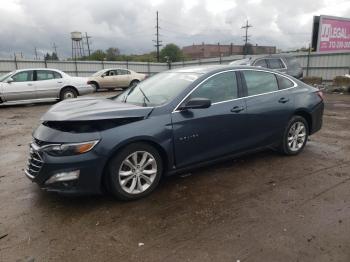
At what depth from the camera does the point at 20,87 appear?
12602 millimetres

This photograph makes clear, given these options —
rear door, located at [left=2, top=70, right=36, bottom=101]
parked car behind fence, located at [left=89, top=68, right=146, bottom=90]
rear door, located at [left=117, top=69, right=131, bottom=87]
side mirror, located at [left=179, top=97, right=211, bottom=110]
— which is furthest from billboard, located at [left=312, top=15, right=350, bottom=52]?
side mirror, located at [left=179, top=97, right=211, bottom=110]

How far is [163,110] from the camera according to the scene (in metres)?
3.81

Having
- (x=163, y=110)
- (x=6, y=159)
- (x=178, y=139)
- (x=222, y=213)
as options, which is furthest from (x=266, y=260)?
(x=6, y=159)

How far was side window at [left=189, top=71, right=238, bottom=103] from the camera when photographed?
4.19m

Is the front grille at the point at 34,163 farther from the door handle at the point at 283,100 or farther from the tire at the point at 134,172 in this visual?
the door handle at the point at 283,100

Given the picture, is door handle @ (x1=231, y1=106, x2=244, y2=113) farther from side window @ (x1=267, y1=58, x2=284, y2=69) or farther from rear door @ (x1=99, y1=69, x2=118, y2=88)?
rear door @ (x1=99, y1=69, x2=118, y2=88)

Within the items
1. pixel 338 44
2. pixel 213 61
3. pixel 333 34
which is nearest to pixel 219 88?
pixel 333 34

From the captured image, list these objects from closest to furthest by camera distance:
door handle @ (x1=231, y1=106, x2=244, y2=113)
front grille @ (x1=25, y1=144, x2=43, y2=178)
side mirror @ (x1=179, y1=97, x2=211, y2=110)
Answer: front grille @ (x1=25, y1=144, x2=43, y2=178) < side mirror @ (x1=179, y1=97, x2=211, y2=110) < door handle @ (x1=231, y1=106, x2=244, y2=113)

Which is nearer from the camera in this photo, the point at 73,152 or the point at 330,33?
the point at 73,152

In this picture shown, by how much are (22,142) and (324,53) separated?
19.7 meters

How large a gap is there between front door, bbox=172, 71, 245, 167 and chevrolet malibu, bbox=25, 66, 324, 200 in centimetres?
1

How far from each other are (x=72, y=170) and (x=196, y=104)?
5.27 feet

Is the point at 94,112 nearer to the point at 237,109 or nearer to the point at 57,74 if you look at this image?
the point at 237,109

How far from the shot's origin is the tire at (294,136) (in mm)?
5156
